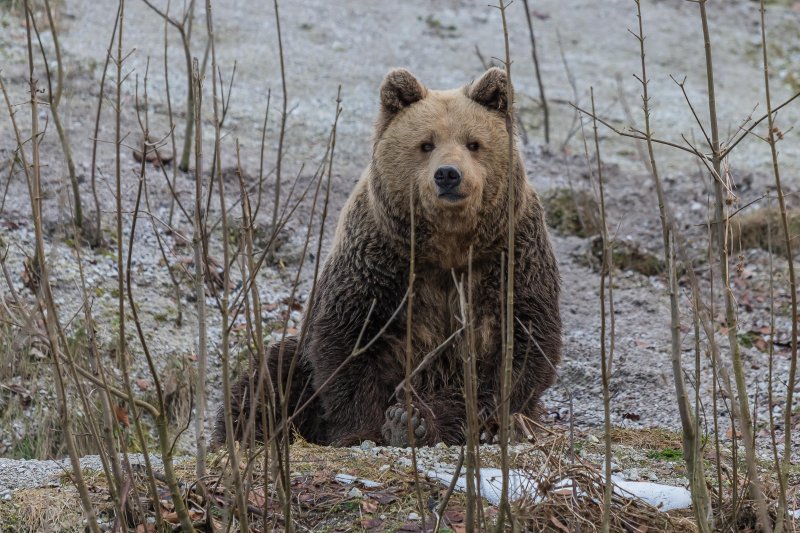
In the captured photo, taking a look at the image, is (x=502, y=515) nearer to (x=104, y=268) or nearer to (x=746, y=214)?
(x=104, y=268)

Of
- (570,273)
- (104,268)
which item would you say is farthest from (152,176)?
(570,273)

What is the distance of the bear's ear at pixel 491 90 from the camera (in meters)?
5.95

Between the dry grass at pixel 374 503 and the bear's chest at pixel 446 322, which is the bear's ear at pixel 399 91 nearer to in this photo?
the bear's chest at pixel 446 322

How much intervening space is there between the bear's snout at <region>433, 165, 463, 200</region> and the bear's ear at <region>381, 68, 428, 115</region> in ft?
2.56

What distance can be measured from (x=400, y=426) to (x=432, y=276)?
1.10m

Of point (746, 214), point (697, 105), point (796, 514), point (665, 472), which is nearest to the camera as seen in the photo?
point (796, 514)

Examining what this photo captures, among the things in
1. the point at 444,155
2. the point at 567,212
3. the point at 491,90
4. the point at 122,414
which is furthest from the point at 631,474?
the point at 567,212

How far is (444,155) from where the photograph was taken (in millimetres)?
5707

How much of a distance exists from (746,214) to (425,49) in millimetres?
7104

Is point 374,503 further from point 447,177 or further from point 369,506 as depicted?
point 447,177

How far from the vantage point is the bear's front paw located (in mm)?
5465

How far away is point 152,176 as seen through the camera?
10.1 metres

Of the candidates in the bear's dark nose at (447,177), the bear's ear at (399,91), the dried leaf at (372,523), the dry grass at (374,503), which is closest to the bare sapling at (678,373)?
the dry grass at (374,503)

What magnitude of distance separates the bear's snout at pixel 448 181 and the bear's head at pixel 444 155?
0.27ft
